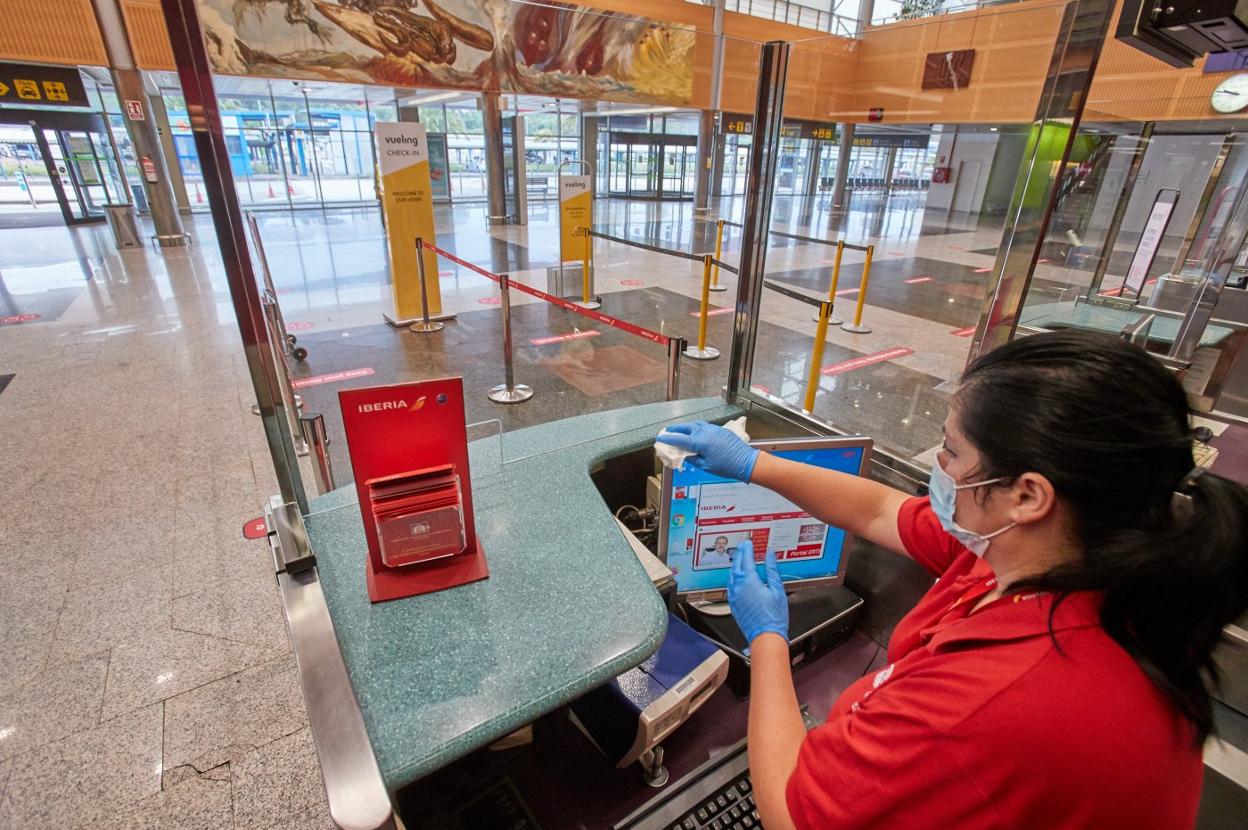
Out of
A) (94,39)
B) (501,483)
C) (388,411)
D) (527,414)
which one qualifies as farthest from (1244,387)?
(94,39)

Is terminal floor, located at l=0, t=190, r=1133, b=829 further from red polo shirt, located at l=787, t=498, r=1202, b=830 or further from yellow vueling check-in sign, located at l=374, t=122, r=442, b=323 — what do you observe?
red polo shirt, located at l=787, t=498, r=1202, b=830

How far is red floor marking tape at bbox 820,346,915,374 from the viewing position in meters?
5.31

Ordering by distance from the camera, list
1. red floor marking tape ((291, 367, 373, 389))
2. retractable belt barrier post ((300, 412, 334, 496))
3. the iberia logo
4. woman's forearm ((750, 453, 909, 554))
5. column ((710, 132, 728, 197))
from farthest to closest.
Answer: column ((710, 132, 728, 197)), red floor marking tape ((291, 367, 373, 389)), retractable belt barrier post ((300, 412, 334, 496)), woman's forearm ((750, 453, 909, 554)), the iberia logo

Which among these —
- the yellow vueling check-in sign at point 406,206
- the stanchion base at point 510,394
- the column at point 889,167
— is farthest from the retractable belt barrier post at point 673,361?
the column at point 889,167

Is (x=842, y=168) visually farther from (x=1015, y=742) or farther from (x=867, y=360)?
(x=1015, y=742)

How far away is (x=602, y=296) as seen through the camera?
7.61 meters

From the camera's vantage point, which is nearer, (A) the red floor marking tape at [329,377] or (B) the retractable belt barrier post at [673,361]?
(B) the retractable belt barrier post at [673,361]

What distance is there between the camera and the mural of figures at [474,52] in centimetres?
659

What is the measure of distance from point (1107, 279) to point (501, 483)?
9921 millimetres

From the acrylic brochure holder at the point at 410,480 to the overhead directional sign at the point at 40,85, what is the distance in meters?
12.0

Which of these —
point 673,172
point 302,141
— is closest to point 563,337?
point 302,141

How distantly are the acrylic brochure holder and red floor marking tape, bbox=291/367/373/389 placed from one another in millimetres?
4061

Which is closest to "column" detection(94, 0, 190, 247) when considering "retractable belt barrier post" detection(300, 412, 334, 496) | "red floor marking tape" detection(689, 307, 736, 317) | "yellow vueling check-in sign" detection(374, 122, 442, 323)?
"yellow vueling check-in sign" detection(374, 122, 442, 323)

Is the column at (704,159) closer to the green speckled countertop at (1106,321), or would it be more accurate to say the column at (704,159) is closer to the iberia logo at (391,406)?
the green speckled countertop at (1106,321)
